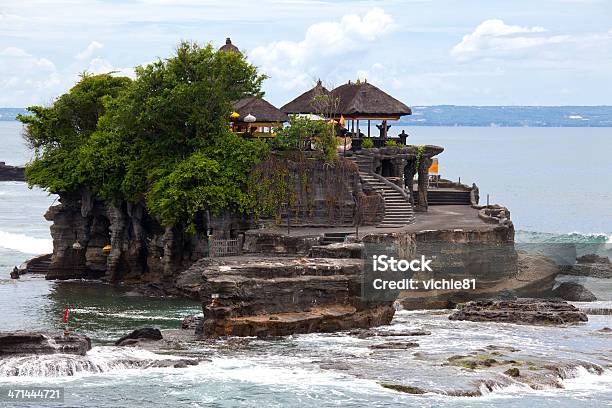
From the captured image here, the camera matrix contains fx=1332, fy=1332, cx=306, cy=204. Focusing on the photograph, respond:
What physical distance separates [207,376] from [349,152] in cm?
3014

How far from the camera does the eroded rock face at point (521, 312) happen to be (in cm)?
6638

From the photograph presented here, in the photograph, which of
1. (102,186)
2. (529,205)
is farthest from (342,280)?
(529,205)

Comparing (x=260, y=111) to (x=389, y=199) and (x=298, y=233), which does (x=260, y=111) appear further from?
(x=298, y=233)

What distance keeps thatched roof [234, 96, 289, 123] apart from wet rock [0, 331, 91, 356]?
94.7 feet

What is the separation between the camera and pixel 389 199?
79.6 meters

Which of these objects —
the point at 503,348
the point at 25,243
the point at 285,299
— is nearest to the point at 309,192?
the point at 285,299

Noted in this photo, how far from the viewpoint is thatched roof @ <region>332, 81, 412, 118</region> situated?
82125 millimetres

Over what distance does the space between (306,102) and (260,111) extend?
4041 mm

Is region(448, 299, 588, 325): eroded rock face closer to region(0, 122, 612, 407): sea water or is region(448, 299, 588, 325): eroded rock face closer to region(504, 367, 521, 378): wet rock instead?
region(0, 122, 612, 407): sea water

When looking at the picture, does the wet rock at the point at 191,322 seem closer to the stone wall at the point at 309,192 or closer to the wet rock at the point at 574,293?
the stone wall at the point at 309,192

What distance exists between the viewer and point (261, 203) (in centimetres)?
7631

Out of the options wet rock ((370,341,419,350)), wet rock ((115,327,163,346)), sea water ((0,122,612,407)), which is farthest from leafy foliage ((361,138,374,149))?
wet rock ((115,327,163,346))

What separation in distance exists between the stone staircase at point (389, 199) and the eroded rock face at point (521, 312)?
32.7 feet

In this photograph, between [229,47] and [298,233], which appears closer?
[298,233]
